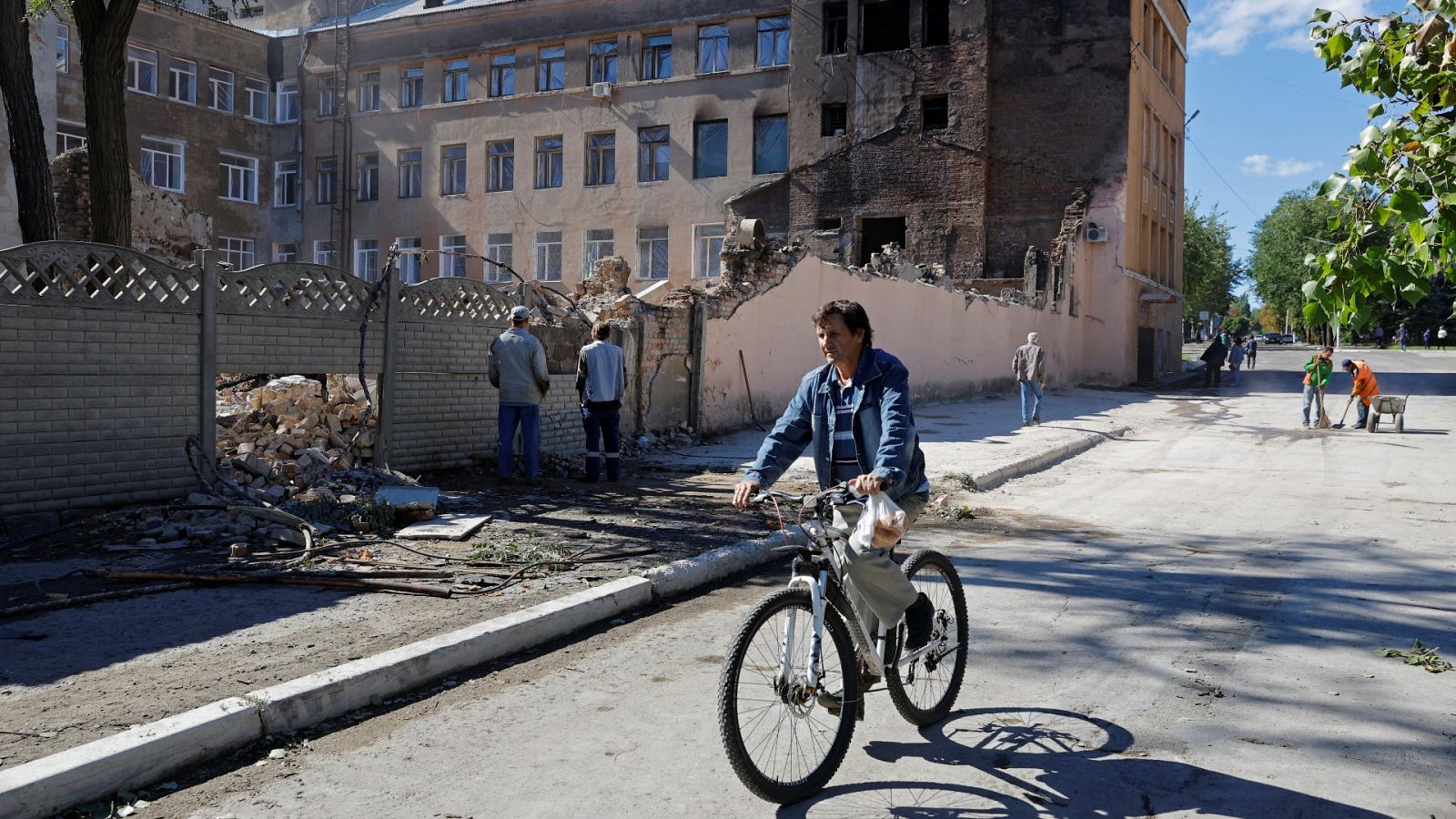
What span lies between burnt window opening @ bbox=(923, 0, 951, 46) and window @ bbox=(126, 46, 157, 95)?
25549mm

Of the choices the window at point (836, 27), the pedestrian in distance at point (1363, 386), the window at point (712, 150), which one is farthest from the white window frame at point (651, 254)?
the pedestrian in distance at point (1363, 386)

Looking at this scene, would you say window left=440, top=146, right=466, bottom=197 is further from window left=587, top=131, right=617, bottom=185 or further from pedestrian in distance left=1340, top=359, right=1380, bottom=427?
pedestrian in distance left=1340, top=359, right=1380, bottom=427

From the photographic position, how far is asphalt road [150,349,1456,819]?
3.78 meters

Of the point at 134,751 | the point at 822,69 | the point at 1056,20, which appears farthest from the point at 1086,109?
the point at 134,751

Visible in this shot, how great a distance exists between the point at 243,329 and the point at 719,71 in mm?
29212

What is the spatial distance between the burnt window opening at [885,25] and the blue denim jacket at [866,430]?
111 feet

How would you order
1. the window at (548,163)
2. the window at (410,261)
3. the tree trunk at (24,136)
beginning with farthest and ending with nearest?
the window at (410,261)
the window at (548,163)
the tree trunk at (24,136)

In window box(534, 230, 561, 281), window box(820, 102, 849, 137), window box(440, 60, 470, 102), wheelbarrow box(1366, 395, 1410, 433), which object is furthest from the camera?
window box(440, 60, 470, 102)

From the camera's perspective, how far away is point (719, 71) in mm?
36500

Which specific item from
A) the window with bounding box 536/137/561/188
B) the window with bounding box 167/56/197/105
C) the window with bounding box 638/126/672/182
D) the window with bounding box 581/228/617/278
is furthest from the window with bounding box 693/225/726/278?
the window with bounding box 167/56/197/105

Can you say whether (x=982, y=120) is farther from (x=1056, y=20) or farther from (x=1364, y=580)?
(x=1364, y=580)

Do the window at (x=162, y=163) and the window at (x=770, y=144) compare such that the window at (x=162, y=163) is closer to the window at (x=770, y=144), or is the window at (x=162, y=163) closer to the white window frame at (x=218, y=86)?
the white window frame at (x=218, y=86)

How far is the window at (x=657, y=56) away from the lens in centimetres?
3709

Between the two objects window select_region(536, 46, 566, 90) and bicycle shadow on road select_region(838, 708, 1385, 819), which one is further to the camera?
window select_region(536, 46, 566, 90)
